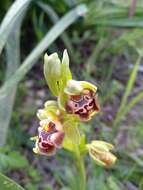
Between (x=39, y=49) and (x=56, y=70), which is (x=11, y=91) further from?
(x=56, y=70)

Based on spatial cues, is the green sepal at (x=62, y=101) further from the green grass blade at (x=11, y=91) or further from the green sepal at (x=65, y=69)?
the green grass blade at (x=11, y=91)

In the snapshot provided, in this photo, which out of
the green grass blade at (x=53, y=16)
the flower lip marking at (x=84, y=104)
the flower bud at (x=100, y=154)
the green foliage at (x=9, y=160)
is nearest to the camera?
the flower lip marking at (x=84, y=104)

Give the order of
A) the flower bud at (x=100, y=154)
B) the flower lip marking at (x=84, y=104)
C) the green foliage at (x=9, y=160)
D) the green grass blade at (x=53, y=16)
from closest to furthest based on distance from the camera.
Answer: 1. the flower lip marking at (x=84, y=104)
2. the flower bud at (x=100, y=154)
3. the green foliage at (x=9, y=160)
4. the green grass blade at (x=53, y=16)

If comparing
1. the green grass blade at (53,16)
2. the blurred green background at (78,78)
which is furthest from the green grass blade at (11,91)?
the green grass blade at (53,16)

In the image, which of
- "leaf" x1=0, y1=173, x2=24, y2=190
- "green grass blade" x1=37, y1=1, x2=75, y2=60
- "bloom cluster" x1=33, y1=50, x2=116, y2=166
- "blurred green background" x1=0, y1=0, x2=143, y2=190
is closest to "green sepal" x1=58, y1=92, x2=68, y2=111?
"bloom cluster" x1=33, y1=50, x2=116, y2=166

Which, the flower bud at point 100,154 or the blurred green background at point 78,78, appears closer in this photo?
the flower bud at point 100,154

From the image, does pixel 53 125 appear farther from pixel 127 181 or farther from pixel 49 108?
pixel 127 181

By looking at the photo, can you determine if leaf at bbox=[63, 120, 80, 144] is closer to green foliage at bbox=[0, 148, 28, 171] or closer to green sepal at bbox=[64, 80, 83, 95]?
green sepal at bbox=[64, 80, 83, 95]
